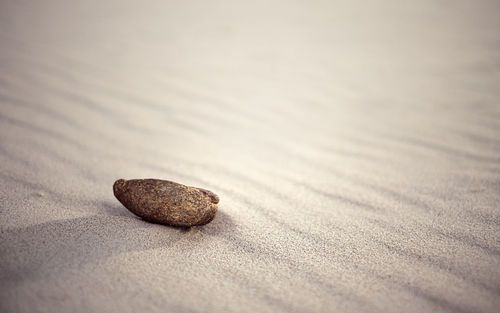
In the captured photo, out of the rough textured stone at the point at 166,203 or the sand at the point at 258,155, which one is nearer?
the sand at the point at 258,155

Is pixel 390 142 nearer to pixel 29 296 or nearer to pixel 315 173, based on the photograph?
pixel 315 173

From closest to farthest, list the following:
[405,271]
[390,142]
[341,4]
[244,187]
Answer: [405,271], [244,187], [390,142], [341,4]

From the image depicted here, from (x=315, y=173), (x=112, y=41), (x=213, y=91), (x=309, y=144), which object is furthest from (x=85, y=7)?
(x=315, y=173)

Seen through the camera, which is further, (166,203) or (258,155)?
(258,155)

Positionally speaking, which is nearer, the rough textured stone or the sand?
the sand
